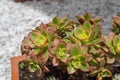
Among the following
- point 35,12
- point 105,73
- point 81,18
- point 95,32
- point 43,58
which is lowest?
point 105,73

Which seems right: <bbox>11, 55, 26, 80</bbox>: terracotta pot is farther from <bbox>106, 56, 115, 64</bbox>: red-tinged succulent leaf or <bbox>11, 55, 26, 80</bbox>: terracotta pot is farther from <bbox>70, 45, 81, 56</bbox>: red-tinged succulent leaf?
<bbox>106, 56, 115, 64</bbox>: red-tinged succulent leaf

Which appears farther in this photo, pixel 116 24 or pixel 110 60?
pixel 116 24

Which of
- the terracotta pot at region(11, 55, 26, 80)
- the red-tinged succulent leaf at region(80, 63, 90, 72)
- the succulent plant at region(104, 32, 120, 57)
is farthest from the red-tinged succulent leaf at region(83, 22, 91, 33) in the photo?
the terracotta pot at region(11, 55, 26, 80)

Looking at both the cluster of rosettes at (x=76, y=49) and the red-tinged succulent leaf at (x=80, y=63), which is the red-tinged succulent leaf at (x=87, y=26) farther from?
the red-tinged succulent leaf at (x=80, y=63)

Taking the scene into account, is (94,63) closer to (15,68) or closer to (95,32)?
(95,32)

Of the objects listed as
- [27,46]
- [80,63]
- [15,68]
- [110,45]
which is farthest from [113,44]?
[15,68]
